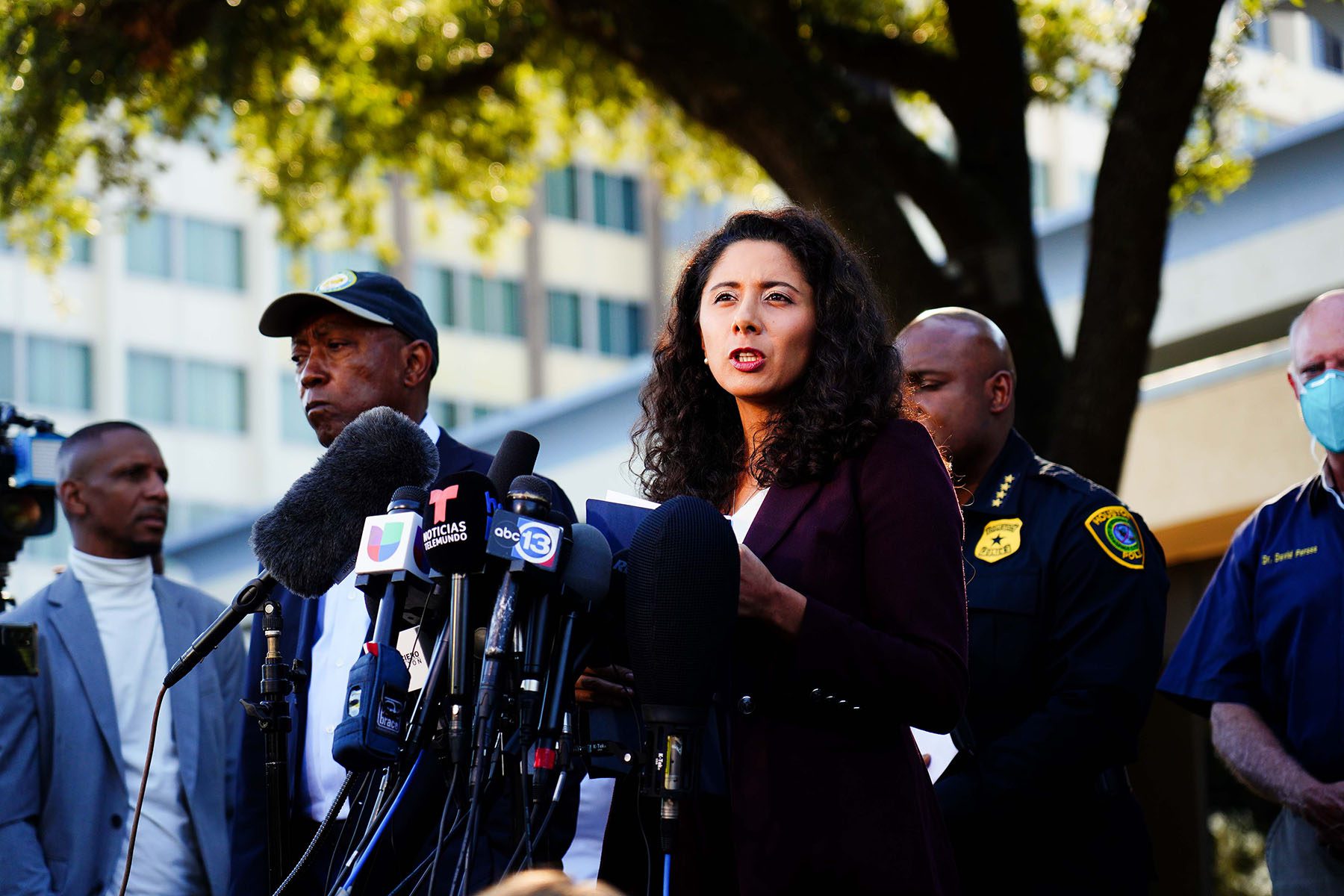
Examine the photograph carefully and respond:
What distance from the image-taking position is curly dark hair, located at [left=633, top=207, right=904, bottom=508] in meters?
4.05

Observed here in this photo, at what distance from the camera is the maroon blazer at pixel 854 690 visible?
3703 mm

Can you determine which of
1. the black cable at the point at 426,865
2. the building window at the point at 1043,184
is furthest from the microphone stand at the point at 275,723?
the building window at the point at 1043,184

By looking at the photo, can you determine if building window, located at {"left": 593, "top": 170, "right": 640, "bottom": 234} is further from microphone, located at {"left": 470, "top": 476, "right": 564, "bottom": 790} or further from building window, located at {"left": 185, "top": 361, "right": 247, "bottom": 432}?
microphone, located at {"left": 470, "top": 476, "right": 564, "bottom": 790}

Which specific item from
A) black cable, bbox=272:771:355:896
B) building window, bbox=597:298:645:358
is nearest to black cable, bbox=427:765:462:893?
black cable, bbox=272:771:355:896

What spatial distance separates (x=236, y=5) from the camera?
11.7 metres

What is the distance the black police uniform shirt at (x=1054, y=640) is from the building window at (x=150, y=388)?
35597 mm

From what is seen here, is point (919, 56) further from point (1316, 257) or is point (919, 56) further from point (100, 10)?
point (1316, 257)

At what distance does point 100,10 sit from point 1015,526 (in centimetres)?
794

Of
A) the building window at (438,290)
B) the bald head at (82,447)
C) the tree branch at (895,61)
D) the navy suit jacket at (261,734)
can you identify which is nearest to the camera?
the navy suit jacket at (261,734)

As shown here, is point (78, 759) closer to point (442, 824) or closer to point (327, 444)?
point (327, 444)

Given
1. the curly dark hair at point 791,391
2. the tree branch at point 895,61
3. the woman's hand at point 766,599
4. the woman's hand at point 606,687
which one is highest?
the tree branch at point 895,61

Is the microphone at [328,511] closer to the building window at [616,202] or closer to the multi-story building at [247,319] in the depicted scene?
the multi-story building at [247,319]

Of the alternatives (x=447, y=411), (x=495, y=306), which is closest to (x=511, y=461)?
(x=447, y=411)

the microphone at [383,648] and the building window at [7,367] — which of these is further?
the building window at [7,367]
